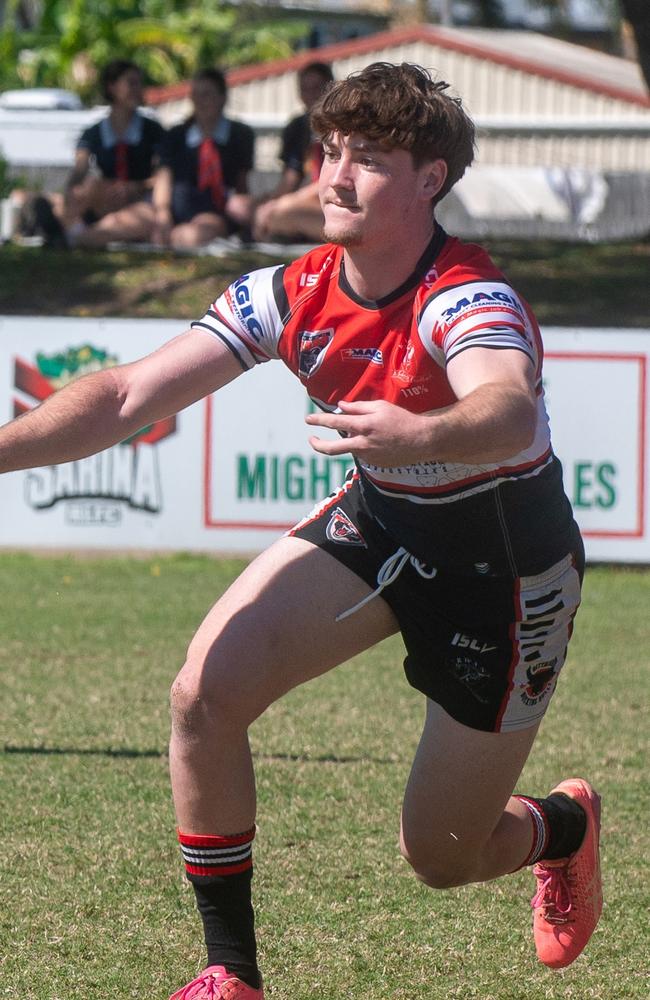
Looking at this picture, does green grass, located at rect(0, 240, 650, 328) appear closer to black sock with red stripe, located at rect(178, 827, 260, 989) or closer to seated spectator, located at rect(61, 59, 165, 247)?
seated spectator, located at rect(61, 59, 165, 247)

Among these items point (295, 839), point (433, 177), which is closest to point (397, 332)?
point (433, 177)

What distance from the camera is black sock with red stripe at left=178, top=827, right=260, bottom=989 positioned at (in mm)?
3459

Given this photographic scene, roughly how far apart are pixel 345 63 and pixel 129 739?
2760 centimetres

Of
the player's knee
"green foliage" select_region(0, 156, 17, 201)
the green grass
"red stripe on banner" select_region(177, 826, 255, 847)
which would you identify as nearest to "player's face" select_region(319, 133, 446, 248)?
"red stripe on banner" select_region(177, 826, 255, 847)

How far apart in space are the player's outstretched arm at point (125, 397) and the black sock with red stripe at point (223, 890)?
0.94m

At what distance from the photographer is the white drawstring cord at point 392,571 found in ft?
11.6

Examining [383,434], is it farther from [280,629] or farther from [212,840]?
[212,840]

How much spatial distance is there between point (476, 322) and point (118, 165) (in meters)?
11.2

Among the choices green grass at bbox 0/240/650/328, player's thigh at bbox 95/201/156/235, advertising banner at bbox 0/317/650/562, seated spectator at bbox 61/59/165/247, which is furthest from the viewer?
green grass at bbox 0/240/650/328

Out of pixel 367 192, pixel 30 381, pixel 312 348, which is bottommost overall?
pixel 30 381

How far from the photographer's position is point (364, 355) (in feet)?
11.1

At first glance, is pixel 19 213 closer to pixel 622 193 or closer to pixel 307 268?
pixel 622 193

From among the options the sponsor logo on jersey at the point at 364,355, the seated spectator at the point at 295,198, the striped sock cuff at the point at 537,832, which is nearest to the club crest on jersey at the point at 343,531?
the sponsor logo on jersey at the point at 364,355

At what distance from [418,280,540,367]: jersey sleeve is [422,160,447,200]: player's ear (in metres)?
0.30
